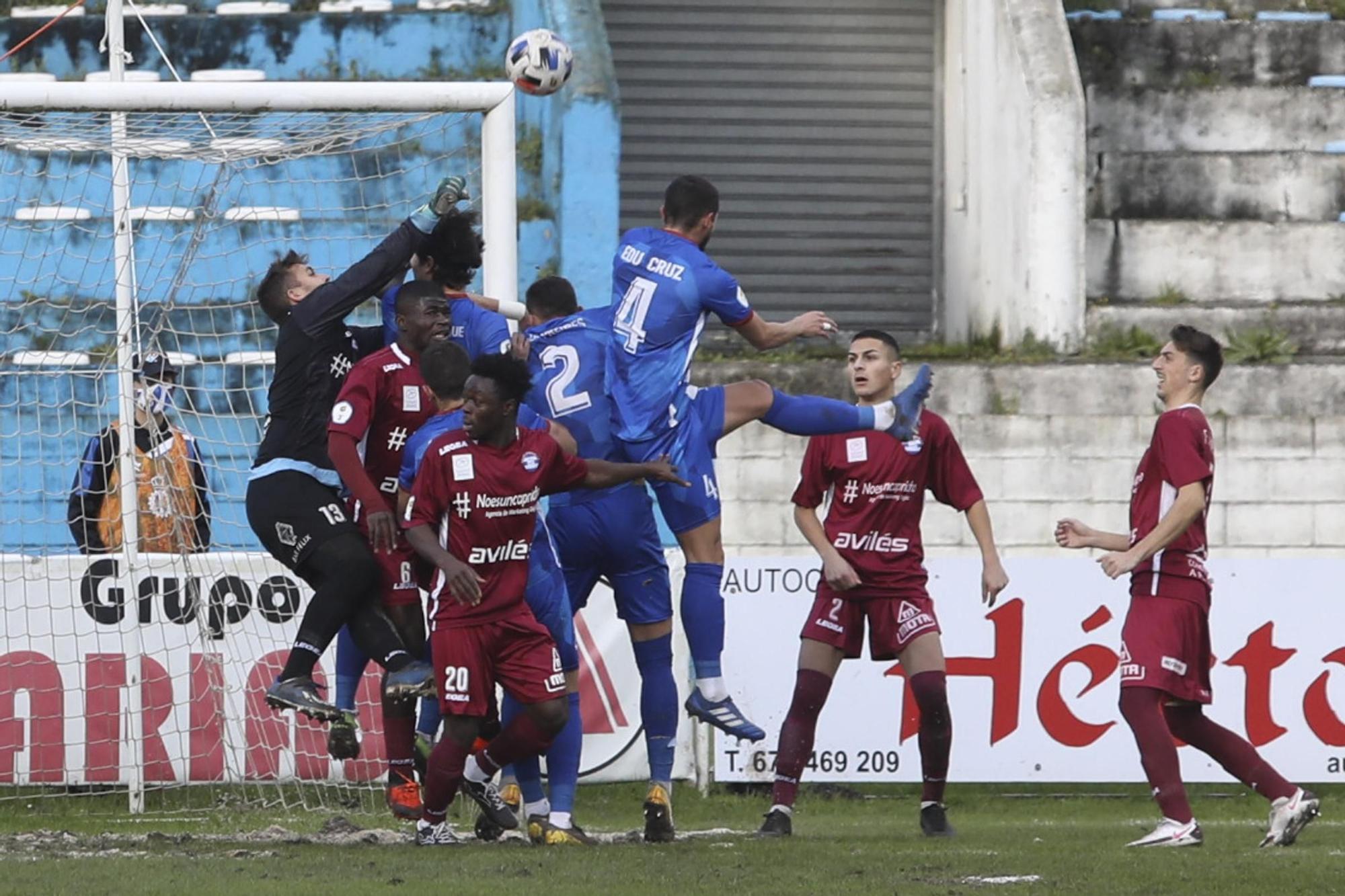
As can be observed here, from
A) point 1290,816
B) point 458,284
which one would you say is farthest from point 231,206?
point 1290,816

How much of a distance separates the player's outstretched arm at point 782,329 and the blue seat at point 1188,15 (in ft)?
28.0

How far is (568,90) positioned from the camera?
1381cm

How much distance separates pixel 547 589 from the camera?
27.8 feet

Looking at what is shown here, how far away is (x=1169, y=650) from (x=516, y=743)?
2610 mm

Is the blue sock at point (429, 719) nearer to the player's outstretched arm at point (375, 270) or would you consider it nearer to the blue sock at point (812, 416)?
the player's outstretched arm at point (375, 270)

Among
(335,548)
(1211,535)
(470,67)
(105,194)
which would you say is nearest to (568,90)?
(470,67)

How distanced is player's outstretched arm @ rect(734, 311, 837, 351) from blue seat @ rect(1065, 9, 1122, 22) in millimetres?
8277

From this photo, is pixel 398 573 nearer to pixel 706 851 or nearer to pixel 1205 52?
pixel 706 851

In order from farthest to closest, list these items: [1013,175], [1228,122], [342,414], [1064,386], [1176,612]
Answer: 1. [1228,122]
2. [1013,175]
3. [1064,386]
4. [1176,612]
5. [342,414]

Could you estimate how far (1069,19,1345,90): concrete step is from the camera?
16.3m

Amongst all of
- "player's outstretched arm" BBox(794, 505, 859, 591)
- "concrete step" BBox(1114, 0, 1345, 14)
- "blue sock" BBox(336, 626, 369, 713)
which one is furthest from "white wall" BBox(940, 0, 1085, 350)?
"blue sock" BBox(336, 626, 369, 713)

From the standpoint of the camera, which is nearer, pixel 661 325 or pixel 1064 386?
pixel 661 325

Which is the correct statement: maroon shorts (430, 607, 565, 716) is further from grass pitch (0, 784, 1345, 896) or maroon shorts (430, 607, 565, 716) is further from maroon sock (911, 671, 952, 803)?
maroon sock (911, 671, 952, 803)

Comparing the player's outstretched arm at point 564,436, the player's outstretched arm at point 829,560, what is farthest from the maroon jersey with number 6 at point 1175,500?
the player's outstretched arm at point 564,436
